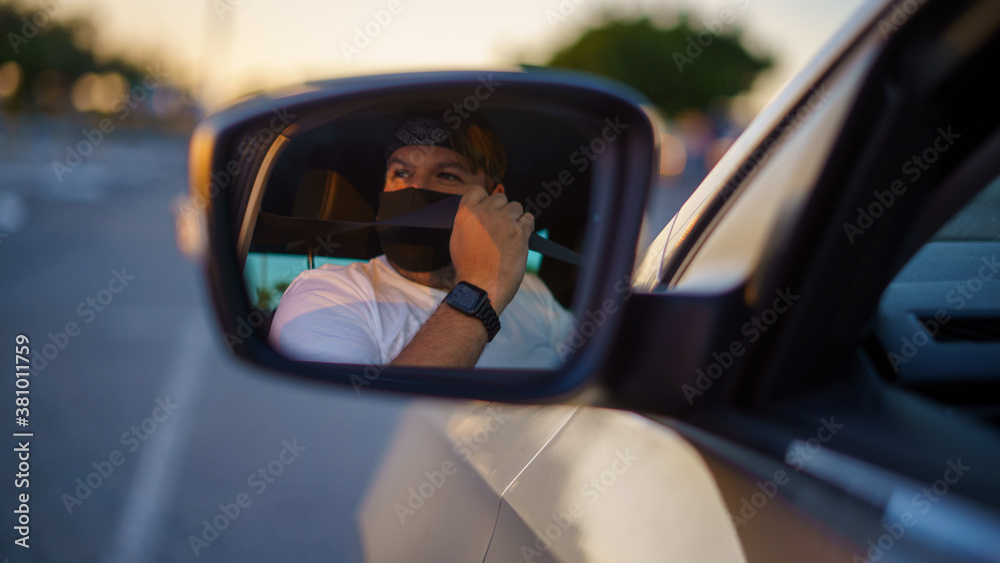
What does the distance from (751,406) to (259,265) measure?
3.38 feet

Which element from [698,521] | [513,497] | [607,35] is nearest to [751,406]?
[698,521]

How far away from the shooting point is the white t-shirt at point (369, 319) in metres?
1.65

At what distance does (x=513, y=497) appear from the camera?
175cm

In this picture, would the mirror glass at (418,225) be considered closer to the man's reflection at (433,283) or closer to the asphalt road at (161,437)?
the man's reflection at (433,283)

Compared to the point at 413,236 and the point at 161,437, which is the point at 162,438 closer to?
the point at 161,437

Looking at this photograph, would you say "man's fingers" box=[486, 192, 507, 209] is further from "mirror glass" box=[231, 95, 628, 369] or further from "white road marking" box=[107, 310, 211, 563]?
"white road marking" box=[107, 310, 211, 563]

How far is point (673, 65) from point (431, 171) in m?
75.9

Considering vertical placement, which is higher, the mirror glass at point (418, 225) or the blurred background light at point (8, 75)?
the mirror glass at point (418, 225)

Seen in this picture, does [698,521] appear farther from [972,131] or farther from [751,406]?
[972,131]

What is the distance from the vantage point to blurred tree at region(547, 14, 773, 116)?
2953 inches

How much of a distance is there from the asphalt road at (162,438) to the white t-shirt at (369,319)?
95 mm

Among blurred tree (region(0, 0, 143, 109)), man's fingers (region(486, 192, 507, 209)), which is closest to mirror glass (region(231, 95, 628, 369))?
man's fingers (region(486, 192, 507, 209))

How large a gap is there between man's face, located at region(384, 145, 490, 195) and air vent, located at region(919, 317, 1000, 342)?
792 millimetres

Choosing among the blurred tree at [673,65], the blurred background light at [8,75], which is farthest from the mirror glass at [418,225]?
the blurred tree at [673,65]
